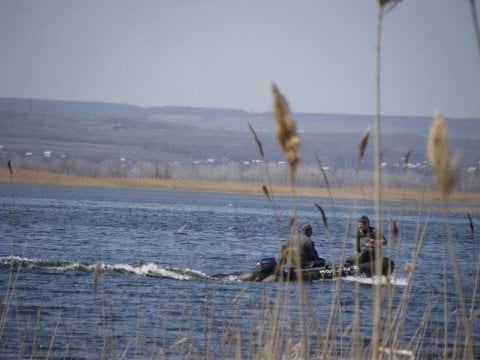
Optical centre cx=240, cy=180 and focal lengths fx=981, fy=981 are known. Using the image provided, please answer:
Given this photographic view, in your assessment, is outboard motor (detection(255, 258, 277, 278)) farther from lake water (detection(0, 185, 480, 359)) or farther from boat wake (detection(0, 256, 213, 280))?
boat wake (detection(0, 256, 213, 280))

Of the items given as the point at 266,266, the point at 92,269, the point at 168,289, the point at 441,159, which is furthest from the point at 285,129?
the point at 92,269

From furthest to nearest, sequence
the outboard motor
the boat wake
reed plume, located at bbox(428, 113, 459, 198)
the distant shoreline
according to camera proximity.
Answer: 1. the distant shoreline
2. the boat wake
3. the outboard motor
4. reed plume, located at bbox(428, 113, 459, 198)

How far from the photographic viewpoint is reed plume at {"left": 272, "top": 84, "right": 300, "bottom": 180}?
4270mm

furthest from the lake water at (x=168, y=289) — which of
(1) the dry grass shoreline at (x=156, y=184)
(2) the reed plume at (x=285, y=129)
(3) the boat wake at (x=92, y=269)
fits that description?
(1) the dry grass shoreline at (x=156, y=184)

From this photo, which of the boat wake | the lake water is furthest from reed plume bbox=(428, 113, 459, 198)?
the boat wake

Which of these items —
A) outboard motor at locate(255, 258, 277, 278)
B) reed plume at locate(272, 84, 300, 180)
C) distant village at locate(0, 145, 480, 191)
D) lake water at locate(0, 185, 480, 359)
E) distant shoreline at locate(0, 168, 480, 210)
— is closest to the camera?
reed plume at locate(272, 84, 300, 180)

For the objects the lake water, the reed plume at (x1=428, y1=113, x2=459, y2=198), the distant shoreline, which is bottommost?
the lake water

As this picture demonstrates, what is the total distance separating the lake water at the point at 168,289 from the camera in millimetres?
9703

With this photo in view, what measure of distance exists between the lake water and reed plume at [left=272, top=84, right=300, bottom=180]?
98cm

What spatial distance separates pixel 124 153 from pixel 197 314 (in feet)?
531

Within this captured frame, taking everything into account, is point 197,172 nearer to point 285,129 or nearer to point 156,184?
point 156,184

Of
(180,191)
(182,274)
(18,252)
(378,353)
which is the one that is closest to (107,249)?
(18,252)

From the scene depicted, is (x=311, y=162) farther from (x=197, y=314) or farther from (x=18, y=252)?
(x=197, y=314)

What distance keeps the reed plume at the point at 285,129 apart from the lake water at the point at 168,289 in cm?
98
